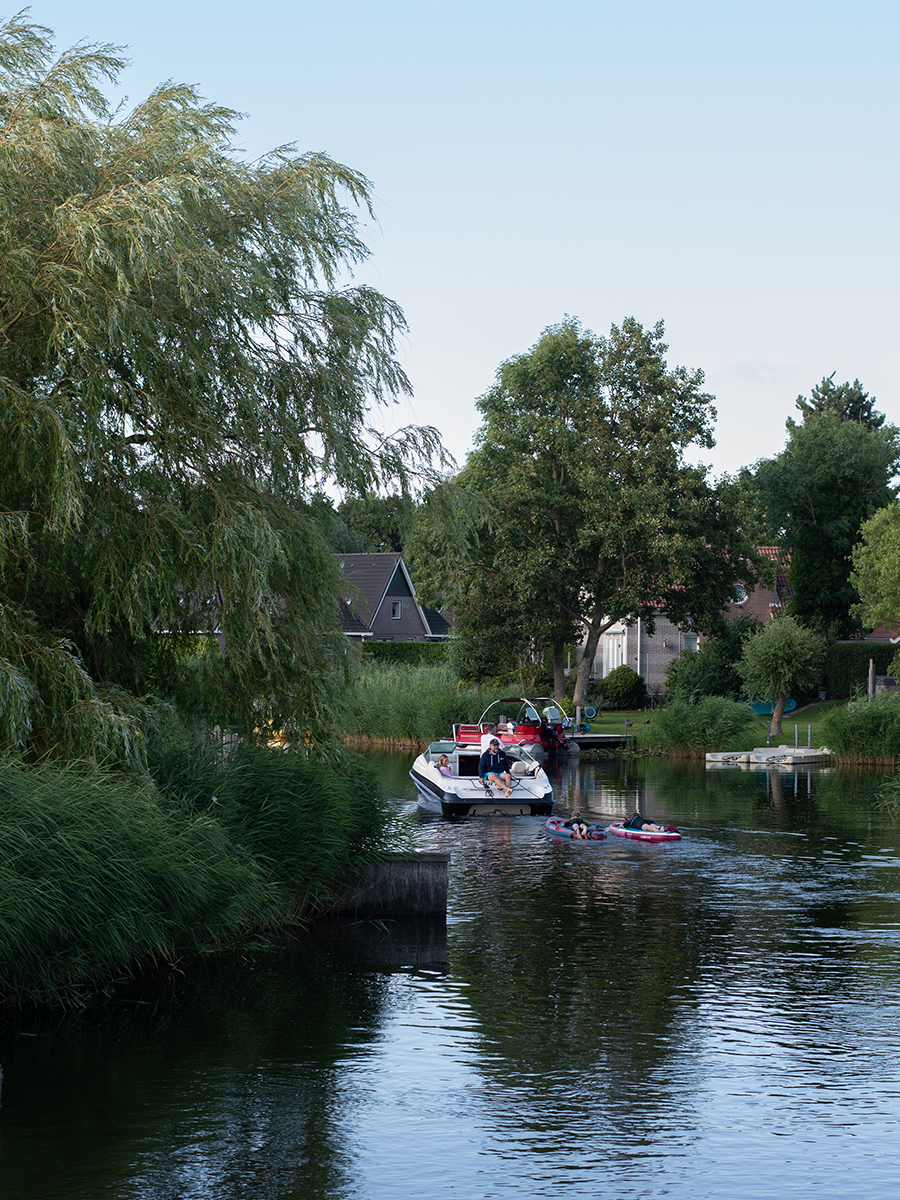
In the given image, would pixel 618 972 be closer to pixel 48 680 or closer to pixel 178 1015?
pixel 178 1015

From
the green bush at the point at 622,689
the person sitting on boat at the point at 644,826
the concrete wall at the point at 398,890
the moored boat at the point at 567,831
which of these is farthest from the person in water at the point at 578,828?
the green bush at the point at 622,689

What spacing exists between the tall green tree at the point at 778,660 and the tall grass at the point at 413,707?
28.0 ft

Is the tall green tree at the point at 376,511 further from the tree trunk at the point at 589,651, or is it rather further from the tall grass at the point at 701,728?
the tree trunk at the point at 589,651

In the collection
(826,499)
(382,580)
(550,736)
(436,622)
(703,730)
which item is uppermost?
(826,499)

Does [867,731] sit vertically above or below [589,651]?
below

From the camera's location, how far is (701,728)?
44.9 m

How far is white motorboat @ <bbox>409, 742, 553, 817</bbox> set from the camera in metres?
27.6

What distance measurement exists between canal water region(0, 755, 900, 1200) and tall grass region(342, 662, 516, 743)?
2630 centimetres

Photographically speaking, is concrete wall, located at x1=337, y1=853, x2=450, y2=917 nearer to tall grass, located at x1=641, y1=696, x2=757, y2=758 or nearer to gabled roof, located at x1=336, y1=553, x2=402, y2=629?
tall grass, located at x1=641, y1=696, x2=757, y2=758

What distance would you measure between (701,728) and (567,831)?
20371 mm

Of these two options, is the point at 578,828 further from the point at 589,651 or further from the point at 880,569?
the point at 880,569

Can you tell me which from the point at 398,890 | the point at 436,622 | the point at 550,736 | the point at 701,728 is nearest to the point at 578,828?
the point at 398,890

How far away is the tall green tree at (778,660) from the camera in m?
46.2

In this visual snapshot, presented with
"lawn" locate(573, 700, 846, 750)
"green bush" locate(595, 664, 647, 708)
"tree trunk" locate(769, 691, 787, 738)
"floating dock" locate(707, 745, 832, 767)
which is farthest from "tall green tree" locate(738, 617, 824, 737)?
"green bush" locate(595, 664, 647, 708)
